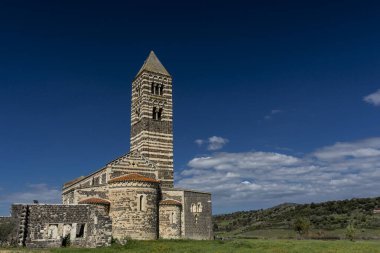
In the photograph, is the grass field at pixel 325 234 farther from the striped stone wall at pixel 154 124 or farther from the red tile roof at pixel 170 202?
the red tile roof at pixel 170 202

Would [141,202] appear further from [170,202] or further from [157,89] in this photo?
[157,89]

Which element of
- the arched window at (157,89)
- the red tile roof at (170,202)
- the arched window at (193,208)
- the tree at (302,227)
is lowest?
the tree at (302,227)

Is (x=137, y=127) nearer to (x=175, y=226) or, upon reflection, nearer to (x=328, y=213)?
(x=175, y=226)

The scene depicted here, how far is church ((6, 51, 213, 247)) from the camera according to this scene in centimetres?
3269

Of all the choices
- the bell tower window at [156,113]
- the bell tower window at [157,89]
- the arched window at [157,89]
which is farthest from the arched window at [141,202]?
the arched window at [157,89]

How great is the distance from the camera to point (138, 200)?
122ft

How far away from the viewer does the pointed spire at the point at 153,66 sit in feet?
169

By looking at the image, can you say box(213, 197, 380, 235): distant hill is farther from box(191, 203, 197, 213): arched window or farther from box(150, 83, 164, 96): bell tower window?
box(150, 83, 164, 96): bell tower window

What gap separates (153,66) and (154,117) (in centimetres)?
709

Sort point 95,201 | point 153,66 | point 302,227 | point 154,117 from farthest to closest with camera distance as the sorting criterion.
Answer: point 153,66 → point 302,227 → point 154,117 → point 95,201

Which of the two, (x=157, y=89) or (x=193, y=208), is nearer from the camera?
(x=193, y=208)

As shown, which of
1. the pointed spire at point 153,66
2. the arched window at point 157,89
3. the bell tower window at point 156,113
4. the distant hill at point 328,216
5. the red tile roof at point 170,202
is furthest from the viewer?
the distant hill at point 328,216

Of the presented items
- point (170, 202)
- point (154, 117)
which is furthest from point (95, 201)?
point (154, 117)

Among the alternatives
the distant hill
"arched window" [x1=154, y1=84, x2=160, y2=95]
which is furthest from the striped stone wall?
the distant hill
